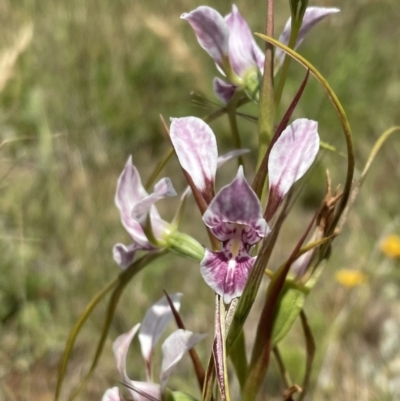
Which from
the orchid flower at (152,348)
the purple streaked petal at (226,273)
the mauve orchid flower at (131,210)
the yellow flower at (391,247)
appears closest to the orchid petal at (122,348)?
the orchid flower at (152,348)

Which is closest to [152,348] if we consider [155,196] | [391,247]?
[155,196]

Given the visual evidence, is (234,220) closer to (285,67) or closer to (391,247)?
(285,67)

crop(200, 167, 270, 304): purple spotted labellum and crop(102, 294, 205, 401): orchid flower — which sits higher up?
crop(200, 167, 270, 304): purple spotted labellum

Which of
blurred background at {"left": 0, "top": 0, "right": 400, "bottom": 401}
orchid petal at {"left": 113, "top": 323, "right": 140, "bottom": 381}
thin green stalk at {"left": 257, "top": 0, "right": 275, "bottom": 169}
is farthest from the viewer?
blurred background at {"left": 0, "top": 0, "right": 400, "bottom": 401}

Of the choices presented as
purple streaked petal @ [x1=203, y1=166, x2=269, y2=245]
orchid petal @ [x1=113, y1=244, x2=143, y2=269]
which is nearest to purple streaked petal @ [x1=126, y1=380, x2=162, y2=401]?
orchid petal @ [x1=113, y1=244, x2=143, y2=269]

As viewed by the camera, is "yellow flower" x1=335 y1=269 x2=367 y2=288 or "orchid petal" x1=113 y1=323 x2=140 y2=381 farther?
"yellow flower" x1=335 y1=269 x2=367 y2=288

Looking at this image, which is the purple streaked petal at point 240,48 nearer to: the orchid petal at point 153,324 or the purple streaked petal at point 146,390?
the orchid petal at point 153,324

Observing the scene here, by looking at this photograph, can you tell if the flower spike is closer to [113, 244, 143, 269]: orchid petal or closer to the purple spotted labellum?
the purple spotted labellum
